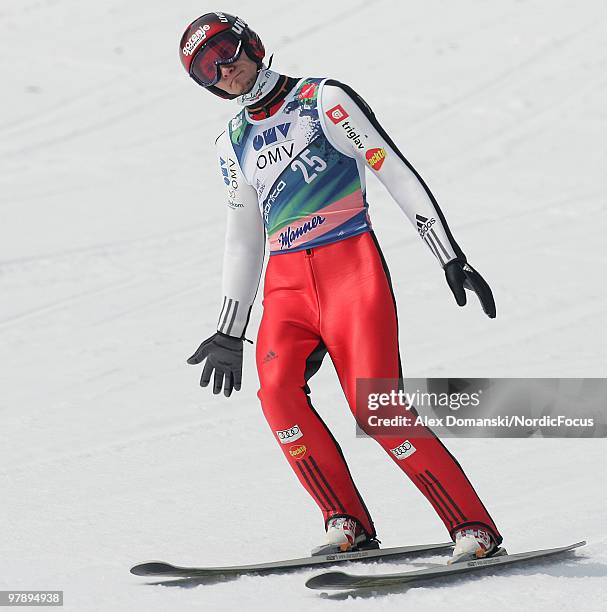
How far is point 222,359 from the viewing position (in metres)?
4.67

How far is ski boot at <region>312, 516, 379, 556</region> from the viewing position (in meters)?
4.42

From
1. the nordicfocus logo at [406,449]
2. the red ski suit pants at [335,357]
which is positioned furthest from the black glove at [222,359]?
the nordicfocus logo at [406,449]

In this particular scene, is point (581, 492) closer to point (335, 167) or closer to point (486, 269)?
point (335, 167)

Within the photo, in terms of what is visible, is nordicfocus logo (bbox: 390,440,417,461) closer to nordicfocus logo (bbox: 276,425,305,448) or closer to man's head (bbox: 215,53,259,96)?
nordicfocus logo (bbox: 276,425,305,448)

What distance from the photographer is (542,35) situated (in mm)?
17125

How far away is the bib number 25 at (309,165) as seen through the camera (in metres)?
4.34

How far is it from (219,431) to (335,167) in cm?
303

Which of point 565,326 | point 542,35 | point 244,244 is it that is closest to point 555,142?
point 542,35

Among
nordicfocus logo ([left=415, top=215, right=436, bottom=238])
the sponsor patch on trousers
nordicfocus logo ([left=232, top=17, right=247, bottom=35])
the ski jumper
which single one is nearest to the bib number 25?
→ the ski jumper

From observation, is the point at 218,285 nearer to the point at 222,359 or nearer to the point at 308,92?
the point at 222,359

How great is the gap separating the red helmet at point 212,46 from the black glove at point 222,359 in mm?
990

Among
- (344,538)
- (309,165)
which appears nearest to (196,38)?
(309,165)

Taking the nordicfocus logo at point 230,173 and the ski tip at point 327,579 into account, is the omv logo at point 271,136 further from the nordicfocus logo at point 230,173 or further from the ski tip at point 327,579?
the ski tip at point 327,579

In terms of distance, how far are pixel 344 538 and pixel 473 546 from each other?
1.66ft
